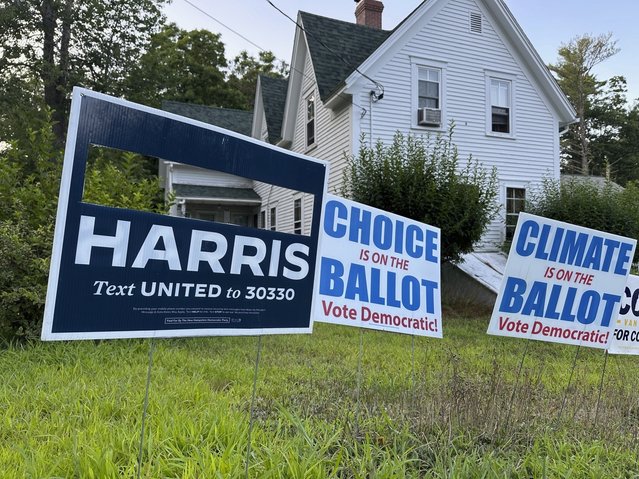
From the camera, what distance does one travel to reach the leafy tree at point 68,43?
77.5 feet

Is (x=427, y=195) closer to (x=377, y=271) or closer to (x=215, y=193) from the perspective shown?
(x=377, y=271)

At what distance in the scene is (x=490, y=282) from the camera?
1140 centimetres

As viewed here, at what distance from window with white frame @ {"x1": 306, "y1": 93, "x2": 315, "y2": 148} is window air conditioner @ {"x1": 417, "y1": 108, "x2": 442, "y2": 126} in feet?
12.4

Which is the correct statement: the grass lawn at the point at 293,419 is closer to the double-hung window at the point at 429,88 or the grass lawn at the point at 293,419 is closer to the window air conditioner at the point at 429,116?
the window air conditioner at the point at 429,116

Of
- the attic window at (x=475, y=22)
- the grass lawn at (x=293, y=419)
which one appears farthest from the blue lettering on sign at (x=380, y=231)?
the attic window at (x=475, y=22)

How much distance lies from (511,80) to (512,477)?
14733mm

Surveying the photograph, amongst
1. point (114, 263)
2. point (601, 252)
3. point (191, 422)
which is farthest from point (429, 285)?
point (114, 263)

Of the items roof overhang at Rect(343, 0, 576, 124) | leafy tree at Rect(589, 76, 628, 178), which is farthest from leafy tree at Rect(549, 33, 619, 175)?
roof overhang at Rect(343, 0, 576, 124)

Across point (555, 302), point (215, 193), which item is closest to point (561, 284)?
point (555, 302)

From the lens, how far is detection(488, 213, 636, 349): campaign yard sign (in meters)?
3.16

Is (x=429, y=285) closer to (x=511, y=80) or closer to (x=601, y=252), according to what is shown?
A: (x=601, y=252)

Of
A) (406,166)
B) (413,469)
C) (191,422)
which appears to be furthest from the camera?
(406,166)

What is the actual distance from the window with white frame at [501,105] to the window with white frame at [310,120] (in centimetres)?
572

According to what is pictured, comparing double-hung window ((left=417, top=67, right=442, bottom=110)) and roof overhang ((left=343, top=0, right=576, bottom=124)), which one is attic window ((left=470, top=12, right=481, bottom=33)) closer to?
roof overhang ((left=343, top=0, right=576, bottom=124))
